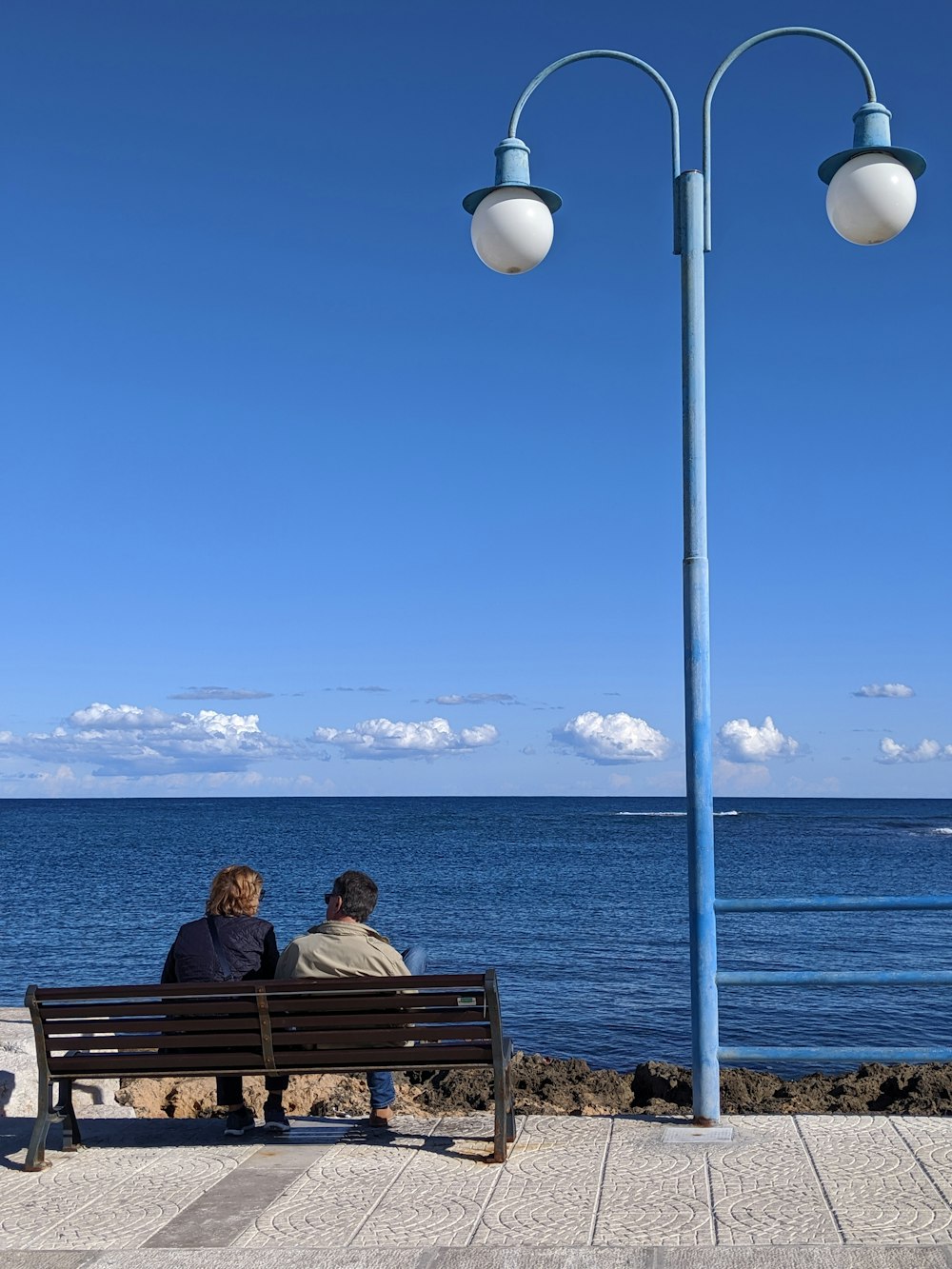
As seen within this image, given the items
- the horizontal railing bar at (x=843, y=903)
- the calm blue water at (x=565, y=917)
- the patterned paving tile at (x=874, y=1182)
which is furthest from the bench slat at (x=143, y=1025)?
the calm blue water at (x=565, y=917)

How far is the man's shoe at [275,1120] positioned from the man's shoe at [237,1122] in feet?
0.30

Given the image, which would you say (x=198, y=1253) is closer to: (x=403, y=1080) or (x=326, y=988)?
(x=326, y=988)

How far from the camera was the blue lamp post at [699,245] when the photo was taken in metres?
5.35

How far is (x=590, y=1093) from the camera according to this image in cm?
984

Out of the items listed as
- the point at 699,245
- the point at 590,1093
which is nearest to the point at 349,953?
the point at 699,245

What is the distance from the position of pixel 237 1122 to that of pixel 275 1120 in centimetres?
18

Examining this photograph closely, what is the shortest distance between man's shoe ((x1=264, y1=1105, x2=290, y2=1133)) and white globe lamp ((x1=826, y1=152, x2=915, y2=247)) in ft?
15.3

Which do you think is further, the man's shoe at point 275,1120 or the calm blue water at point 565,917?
the calm blue water at point 565,917

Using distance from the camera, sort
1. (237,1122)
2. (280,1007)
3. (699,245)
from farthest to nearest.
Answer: (699,245)
(237,1122)
(280,1007)

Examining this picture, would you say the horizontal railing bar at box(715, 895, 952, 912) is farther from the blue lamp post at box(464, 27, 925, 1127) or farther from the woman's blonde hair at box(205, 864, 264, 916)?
the woman's blonde hair at box(205, 864, 264, 916)

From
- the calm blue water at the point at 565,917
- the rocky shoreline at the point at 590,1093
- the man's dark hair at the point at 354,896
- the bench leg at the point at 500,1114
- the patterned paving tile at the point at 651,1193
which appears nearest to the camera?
the patterned paving tile at the point at 651,1193

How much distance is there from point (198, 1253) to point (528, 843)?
61.1 meters

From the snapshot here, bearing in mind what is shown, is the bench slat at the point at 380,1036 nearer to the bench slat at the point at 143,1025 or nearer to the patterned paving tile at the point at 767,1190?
the bench slat at the point at 143,1025

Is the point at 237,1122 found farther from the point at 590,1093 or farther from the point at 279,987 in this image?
the point at 590,1093
